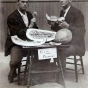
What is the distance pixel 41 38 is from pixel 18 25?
234mm

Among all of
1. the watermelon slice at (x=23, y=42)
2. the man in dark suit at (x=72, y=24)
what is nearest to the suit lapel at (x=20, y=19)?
the watermelon slice at (x=23, y=42)

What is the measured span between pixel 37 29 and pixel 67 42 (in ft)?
0.87

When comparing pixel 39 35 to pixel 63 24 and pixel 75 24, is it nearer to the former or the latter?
pixel 63 24

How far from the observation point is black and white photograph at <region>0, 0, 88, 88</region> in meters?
2.57

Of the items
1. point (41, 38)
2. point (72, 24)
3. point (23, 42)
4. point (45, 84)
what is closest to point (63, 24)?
point (72, 24)

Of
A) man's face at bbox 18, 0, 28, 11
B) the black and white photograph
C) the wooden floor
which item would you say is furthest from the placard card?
man's face at bbox 18, 0, 28, 11

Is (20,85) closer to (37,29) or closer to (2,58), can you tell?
(2,58)

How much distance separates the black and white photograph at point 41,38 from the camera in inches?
101

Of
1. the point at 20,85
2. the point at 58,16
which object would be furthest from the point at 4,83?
the point at 58,16

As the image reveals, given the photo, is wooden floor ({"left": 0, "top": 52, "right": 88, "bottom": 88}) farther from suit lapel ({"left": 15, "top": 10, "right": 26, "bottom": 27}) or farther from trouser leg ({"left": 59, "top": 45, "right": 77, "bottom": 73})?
suit lapel ({"left": 15, "top": 10, "right": 26, "bottom": 27})

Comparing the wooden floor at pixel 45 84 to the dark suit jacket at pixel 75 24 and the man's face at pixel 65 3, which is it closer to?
the dark suit jacket at pixel 75 24

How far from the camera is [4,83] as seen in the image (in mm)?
2682

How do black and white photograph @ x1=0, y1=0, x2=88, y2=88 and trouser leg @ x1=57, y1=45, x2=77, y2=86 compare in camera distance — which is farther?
trouser leg @ x1=57, y1=45, x2=77, y2=86

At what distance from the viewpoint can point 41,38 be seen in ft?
8.45
